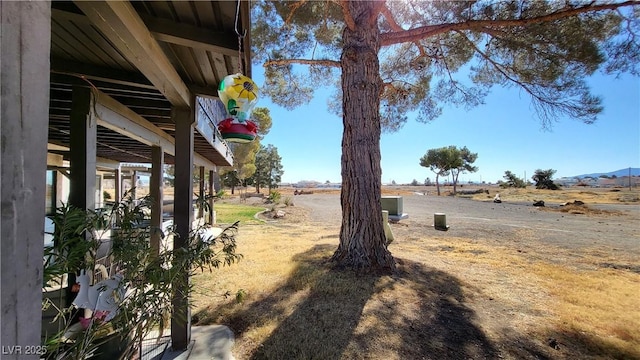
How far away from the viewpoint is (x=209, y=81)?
2480 millimetres

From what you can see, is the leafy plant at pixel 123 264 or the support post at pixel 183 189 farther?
the support post at pixel 183 189

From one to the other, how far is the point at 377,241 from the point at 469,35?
4.96 metres

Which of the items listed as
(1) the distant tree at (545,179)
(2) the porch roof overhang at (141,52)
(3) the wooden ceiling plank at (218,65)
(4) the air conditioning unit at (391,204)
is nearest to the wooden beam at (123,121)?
(2) the porch roof overhang at (141,52)

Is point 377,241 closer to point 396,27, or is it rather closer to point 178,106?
point 178,106

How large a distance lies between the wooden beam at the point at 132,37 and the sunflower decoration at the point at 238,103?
38cm

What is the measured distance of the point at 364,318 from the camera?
2.84 metres

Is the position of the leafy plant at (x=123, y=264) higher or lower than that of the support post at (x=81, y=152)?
lower

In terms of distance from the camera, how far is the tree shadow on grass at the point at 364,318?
92.7 inches

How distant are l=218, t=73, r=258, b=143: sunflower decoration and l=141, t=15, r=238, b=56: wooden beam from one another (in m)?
0.18

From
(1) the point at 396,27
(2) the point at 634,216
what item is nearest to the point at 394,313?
(1) the point at 396,27

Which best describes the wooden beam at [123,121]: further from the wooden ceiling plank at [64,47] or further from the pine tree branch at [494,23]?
the pine tree branch at [494,23]

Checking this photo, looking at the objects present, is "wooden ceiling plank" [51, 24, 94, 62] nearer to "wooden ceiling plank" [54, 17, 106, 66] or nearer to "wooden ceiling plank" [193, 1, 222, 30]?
"wooden ceiling plank" [54, 17, 106, 66]

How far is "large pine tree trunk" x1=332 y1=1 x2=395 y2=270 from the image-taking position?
160 inches

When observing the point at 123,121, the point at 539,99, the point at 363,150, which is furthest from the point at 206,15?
the point at 539,99
